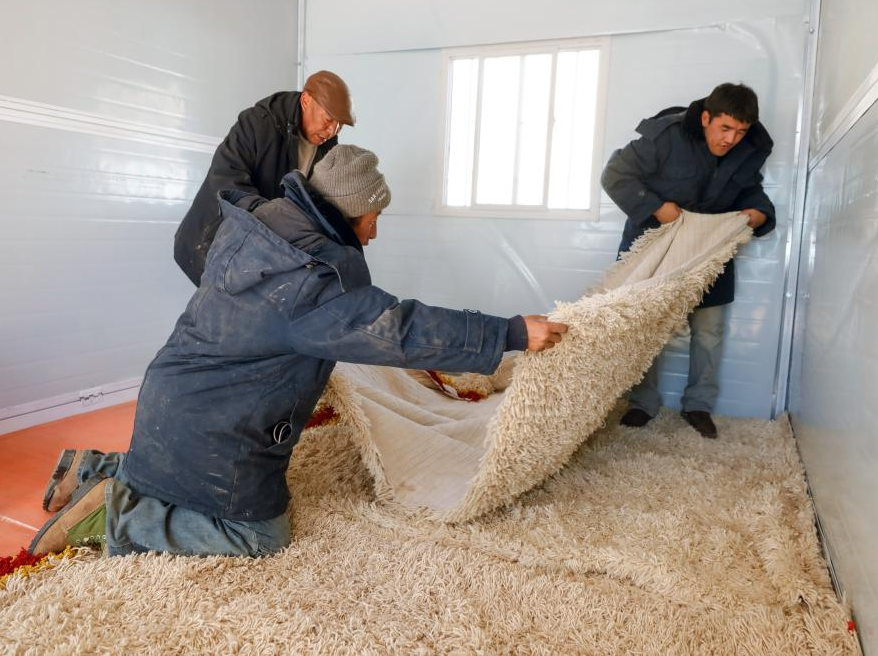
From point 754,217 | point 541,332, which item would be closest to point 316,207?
point 541,332

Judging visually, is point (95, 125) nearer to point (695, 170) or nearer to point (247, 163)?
point (247, 163)

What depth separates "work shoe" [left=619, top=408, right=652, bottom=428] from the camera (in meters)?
2.77

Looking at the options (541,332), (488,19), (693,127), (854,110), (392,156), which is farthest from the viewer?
(392,156)

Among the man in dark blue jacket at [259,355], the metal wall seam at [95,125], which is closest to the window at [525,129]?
the metal wall seam at [95,125]

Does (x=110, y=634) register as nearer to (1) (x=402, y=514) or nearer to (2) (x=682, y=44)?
(1) (x=402, y=514)

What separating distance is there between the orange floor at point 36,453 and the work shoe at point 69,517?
224 mm

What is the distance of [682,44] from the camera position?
2.95 m

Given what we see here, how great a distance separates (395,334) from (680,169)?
5.57ft

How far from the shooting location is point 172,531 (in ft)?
4.82

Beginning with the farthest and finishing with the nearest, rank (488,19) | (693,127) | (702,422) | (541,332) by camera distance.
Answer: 1. (488,19)
2. (702,422)
3. (693,127)
4. (541,332)

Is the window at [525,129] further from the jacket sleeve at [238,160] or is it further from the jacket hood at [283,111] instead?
the jacket sleeve at [238,160]

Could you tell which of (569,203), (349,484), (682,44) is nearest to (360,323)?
(349,484)

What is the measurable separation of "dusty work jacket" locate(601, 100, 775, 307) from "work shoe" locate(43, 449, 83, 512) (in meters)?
2.08

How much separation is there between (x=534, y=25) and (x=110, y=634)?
3.11 m
